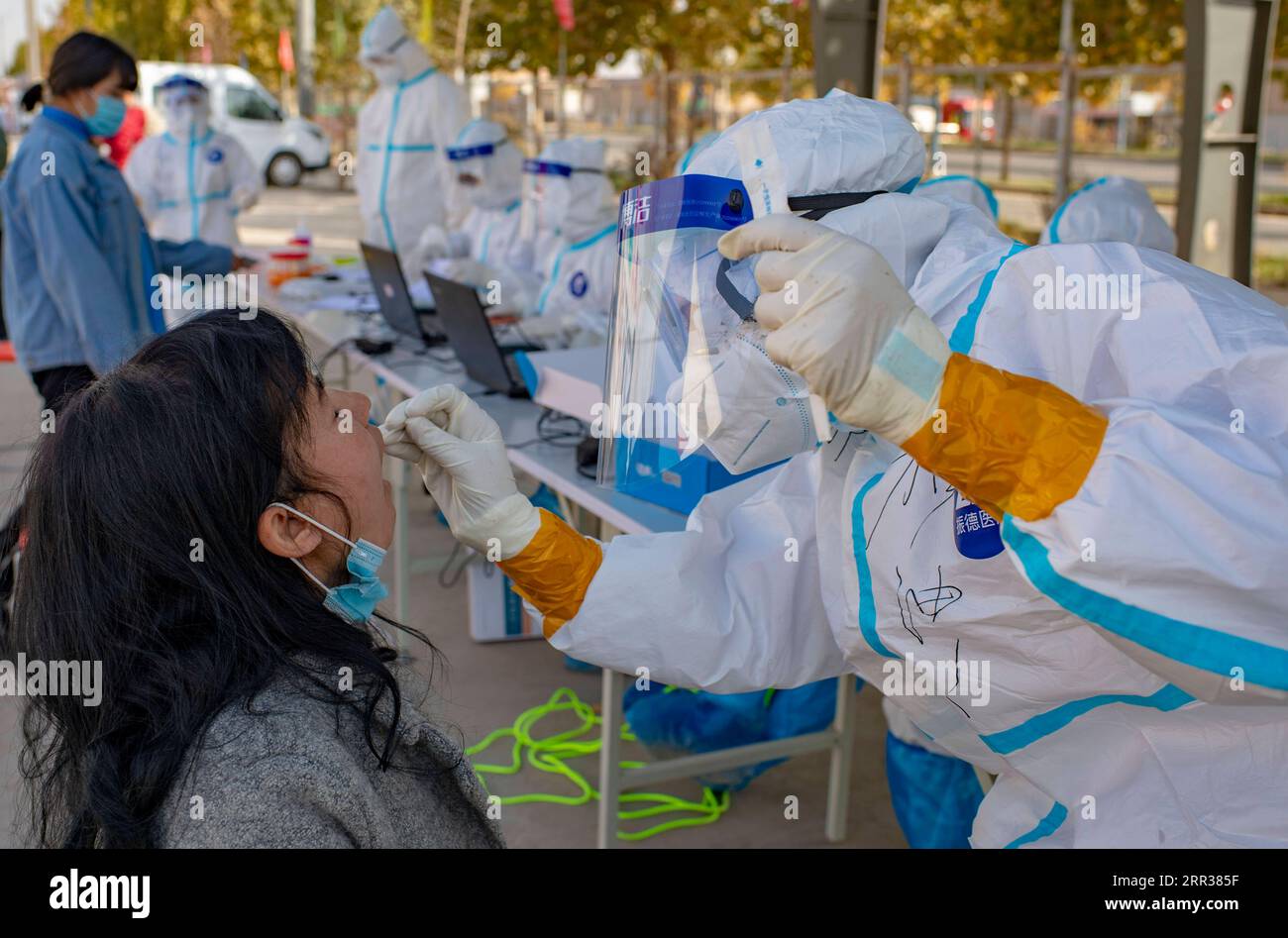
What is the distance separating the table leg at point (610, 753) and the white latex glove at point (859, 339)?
168cm

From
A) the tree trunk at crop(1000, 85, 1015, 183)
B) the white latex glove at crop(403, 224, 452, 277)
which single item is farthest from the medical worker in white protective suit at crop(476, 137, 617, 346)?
the tree trunk at crop(1000, 85, 1015, 183)

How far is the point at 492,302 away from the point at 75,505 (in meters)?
3.38

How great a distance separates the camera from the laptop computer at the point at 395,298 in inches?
155

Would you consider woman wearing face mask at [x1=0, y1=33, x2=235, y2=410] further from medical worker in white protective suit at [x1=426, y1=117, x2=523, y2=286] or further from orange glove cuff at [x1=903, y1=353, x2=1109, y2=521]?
orange glove cuff at [x1=903, y1=353, x2=1109, y2=521]

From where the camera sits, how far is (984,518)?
1.25m

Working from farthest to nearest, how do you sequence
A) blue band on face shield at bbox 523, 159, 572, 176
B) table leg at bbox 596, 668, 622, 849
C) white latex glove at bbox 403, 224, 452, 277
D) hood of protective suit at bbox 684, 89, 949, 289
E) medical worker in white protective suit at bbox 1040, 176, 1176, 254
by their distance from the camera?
1. white latex glove at bbox 403, 224, 452, 277
2. blue band on face shield at bbox 523, 159, 572, 176
3. medical worker in white protective suit at bbox 1040, 176, 1176, 254
4. table leg at bbox 596, 668, 622, 849
5. hood of protective suit at bbox 684, 89, 949, 289

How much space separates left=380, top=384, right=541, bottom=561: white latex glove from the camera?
1.55 metres

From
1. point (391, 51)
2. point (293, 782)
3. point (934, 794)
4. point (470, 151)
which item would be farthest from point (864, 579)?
point (391, 51)

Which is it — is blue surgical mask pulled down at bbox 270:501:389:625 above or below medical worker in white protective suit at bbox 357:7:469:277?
below

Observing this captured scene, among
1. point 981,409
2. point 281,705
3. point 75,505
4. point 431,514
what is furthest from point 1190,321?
point 431,514

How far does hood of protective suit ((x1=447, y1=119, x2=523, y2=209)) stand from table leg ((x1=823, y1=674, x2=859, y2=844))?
11.9 feet

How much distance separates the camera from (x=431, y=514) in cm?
526

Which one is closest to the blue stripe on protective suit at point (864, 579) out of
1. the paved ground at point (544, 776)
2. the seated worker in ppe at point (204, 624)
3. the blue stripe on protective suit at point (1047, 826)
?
the blue stripe on protective suit at point (1047, 826)
